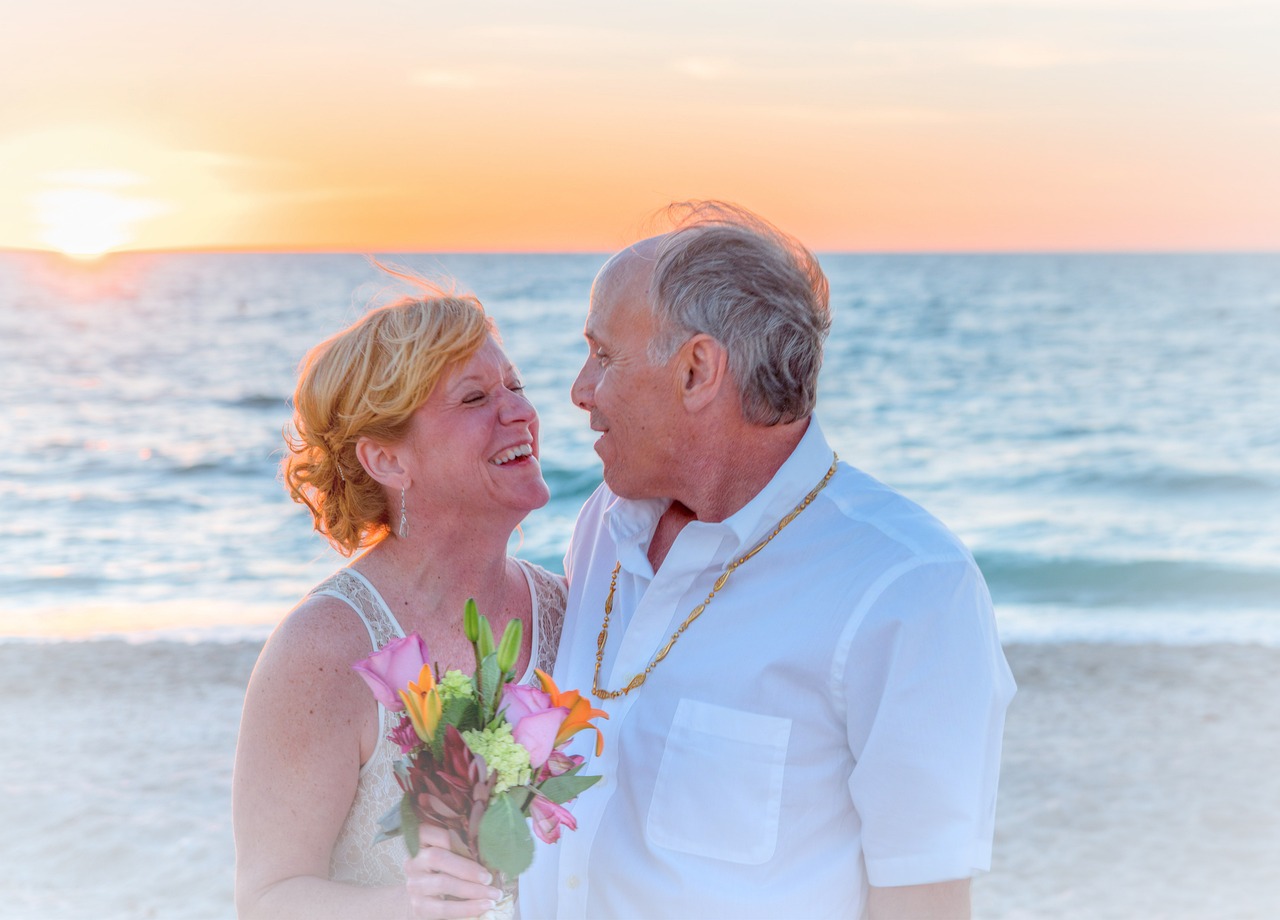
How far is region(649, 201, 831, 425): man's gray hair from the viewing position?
8.79ft

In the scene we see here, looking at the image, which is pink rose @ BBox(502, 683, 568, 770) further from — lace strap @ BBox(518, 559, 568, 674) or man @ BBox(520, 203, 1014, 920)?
lace strap @ BBox(518, 559, 568, 674)

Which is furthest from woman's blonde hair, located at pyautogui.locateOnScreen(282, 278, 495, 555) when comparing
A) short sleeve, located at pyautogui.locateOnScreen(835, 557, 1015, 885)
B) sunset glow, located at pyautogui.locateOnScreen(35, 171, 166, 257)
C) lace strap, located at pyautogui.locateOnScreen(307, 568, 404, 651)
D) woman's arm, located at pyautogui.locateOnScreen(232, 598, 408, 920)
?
sunset glow, located at pyautogui.locateOnScreen(35, 171, 166, 257)

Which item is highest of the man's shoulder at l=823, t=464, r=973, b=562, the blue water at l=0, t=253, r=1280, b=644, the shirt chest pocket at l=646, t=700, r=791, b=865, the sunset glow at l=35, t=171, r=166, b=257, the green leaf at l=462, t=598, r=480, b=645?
the man's shoulder at l=823, t=464, r=973, b=562

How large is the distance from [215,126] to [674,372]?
1087 inches

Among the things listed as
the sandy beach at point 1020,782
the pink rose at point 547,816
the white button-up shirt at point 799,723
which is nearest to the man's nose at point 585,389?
the white button-up shirt at point 799,723

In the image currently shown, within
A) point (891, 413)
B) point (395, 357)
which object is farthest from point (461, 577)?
point (891, 413)

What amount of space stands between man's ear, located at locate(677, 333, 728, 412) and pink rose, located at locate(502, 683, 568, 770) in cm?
83

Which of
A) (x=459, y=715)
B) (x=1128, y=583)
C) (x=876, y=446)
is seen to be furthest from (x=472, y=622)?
(x=876, y=446)

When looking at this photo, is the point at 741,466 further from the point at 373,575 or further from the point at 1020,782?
the point at 1020,782

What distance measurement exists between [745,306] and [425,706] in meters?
1.13

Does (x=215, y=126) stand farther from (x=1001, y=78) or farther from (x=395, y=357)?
(x=395, y=357)

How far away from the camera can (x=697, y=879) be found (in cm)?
256

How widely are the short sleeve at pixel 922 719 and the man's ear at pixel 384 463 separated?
51.2 inches

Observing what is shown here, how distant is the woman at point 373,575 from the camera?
2.75 meters
